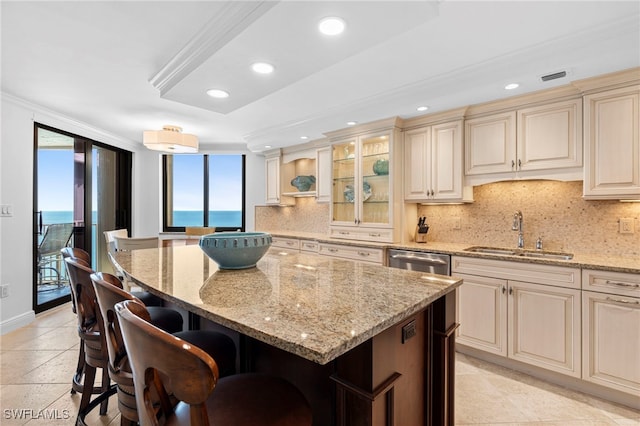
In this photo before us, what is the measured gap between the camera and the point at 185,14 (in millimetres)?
1822

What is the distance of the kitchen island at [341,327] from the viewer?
91 cm

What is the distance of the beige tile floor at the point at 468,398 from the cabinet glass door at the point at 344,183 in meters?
1.99

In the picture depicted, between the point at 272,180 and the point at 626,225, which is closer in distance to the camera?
the point at 626,225

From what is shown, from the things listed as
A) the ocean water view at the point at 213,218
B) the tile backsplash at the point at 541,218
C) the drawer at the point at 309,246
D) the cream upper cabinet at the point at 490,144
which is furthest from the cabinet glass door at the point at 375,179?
the ocean water view at the point at 213,218

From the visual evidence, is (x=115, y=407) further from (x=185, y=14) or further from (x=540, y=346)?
(x=540, y=346)

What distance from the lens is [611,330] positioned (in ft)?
6.75

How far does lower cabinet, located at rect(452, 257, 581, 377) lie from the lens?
2.22m

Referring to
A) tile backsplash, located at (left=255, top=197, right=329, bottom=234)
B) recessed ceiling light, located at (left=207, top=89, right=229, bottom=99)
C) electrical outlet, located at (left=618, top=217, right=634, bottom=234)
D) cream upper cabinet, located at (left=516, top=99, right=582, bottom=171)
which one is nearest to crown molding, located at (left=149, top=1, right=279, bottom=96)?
recessed ceiling light, located at (left=207, top=89, right=229, bottom=99)

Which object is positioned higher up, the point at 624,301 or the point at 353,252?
the point at 353,252

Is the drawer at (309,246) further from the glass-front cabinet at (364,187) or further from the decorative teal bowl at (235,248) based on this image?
the decorative teal bowl at (235,248)

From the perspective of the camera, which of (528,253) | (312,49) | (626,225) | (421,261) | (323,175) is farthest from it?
(323,175)

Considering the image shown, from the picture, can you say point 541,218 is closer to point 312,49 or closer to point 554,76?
point 554,76

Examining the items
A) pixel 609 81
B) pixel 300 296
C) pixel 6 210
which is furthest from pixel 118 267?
pixel 609 81

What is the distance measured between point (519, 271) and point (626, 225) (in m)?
0.90
